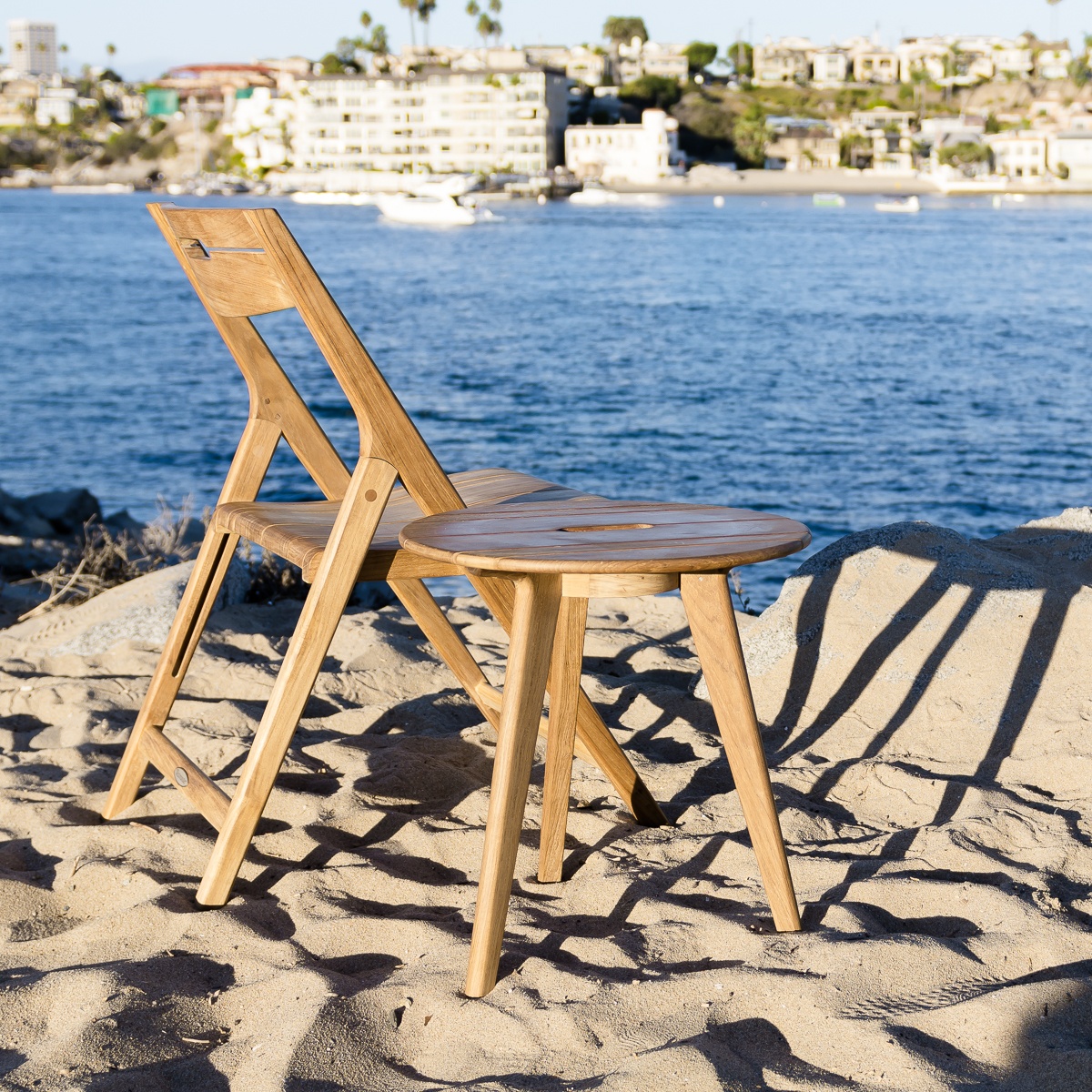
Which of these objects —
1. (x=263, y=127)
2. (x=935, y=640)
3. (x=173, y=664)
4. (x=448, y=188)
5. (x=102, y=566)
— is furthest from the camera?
(x=263, y=127)

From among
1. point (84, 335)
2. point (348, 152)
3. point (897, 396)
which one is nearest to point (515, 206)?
point (348, 152)

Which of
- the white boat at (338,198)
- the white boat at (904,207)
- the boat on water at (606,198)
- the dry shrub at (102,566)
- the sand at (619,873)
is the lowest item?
the dry shrub at (102,566)

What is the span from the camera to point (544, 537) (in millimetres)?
1851

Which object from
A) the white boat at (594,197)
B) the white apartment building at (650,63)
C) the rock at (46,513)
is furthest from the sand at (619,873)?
the white apartment building at (650,63)

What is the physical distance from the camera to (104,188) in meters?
128

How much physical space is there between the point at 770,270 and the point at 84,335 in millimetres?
21910

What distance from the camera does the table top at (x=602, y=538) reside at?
1680mm

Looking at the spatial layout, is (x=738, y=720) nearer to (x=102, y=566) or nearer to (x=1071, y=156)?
(x=102, y=566)

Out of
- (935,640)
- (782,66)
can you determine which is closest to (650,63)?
(782,66)

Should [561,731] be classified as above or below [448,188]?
below

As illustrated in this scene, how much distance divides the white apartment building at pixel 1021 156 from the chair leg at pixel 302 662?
11226 cm

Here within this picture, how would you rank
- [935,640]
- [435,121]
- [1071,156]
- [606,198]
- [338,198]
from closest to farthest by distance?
[935,640] → [606,198] → [1071,156] → [338,198] → [435,121]

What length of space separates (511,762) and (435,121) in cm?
11838

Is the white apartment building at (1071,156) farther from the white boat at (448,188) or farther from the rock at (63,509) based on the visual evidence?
the rock at (63,509)
